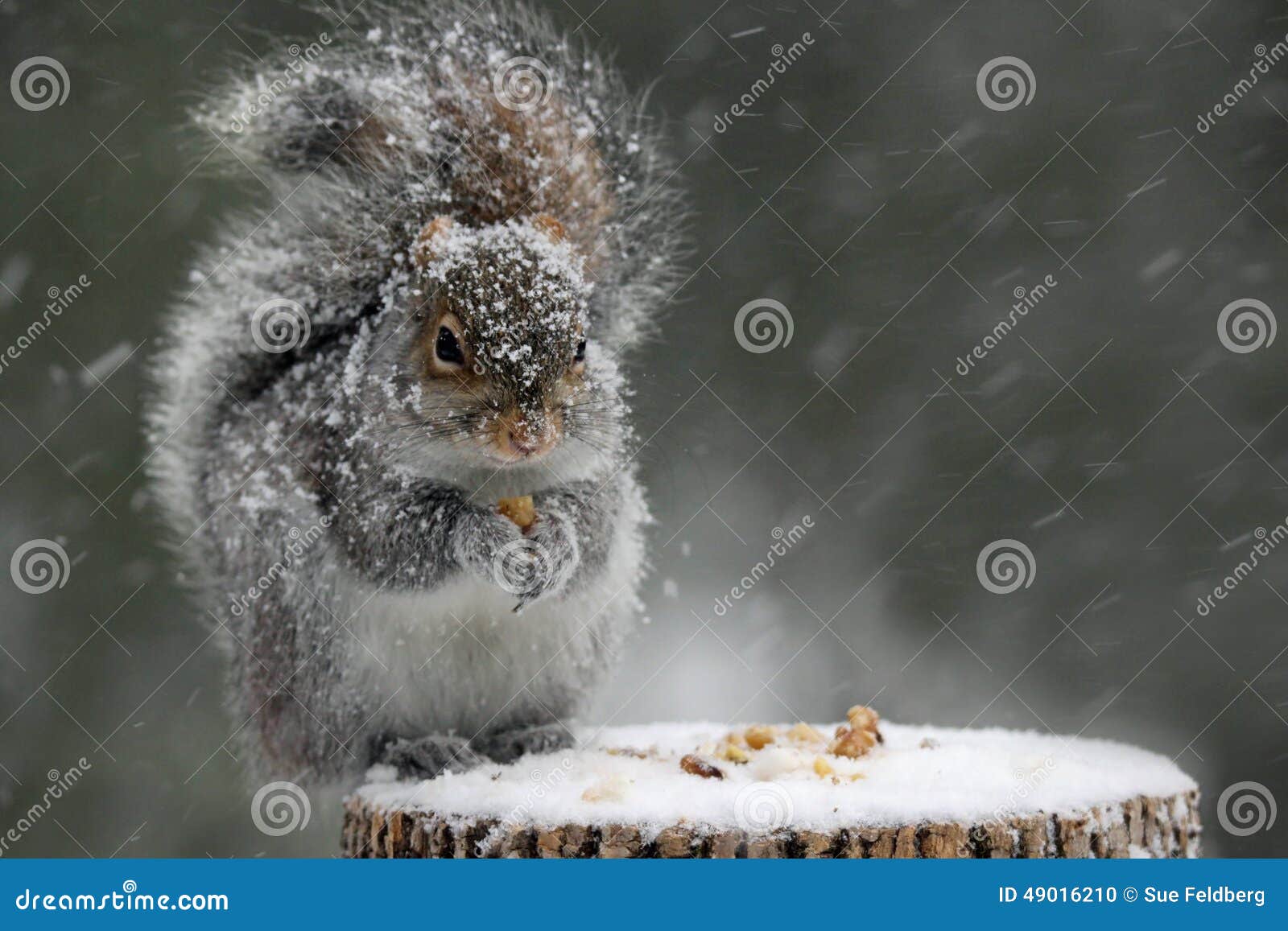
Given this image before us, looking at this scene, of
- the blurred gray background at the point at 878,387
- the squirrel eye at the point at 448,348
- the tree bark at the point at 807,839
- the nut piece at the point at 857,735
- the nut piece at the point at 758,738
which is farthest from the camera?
the blurred gray background at the point at 878,387

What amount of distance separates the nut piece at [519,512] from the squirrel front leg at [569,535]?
1 cm

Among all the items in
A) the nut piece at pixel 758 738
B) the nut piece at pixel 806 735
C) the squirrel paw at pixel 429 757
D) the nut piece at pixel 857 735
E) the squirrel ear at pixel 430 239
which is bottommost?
the squirrel paw at pixel 429 757

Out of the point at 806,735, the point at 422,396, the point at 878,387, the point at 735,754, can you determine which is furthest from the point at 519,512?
the point at 878,387

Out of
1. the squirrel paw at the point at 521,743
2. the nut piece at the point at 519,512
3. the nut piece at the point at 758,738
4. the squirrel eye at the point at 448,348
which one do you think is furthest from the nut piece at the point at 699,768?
the squirrel eye at the point at 448,348

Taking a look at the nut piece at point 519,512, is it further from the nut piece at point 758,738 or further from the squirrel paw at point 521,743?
the nut piece at point 758,738

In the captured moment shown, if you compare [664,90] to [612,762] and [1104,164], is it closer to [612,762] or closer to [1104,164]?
[1104,164]

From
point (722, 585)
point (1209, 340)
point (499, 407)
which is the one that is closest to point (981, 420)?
point (1209, 340)

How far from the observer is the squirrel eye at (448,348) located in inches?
73.6

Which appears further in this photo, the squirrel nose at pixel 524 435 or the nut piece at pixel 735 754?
the nut piece at pixel 735 754

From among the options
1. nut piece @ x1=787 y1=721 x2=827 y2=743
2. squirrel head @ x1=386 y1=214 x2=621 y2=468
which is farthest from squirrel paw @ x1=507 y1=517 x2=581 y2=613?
nut piece @ x1=787 y1=721 x2=827 y2=743

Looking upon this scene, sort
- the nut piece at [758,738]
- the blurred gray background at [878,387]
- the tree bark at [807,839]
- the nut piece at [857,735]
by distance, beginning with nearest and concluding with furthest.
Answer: the tree bark at [807,839], the nut piece at [857,735], the nut piece at [758,738], the blurred gray background at [878,387]

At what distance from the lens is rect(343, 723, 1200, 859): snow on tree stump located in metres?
1.57

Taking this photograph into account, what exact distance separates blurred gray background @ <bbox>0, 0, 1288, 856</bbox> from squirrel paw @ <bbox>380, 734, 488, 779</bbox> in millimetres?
1497

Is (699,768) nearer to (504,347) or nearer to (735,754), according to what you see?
(735,754)
